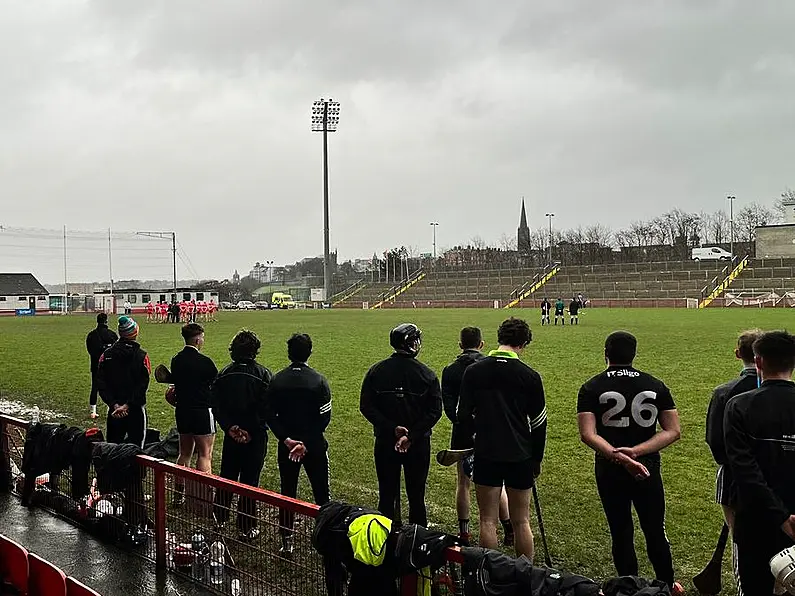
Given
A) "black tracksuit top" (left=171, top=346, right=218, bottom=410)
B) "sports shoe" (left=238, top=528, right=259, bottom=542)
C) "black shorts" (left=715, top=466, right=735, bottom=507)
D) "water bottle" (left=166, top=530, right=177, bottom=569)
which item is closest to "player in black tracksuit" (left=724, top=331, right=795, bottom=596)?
"black shorts" (left=715, top=466, right=735, bottom=507)

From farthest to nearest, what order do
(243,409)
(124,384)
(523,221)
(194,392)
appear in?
(523,221) < (124,384) < (194,392) < (243,409)

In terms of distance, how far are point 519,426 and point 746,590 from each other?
1.69 m

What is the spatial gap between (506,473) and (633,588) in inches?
83.1

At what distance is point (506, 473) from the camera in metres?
5.19

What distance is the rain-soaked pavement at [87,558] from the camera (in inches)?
208

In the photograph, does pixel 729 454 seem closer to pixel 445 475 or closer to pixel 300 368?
pixel 300 368

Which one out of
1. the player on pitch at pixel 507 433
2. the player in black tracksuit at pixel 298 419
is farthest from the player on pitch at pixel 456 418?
the player in black tracksuit at pixel 298 419

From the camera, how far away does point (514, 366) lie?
5156 millimetres

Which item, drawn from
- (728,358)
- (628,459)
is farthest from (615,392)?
(728,358)

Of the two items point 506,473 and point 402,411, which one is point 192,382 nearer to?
point 402,411

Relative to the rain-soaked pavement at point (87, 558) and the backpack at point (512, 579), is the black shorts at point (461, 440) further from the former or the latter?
the rain-soaked pavement at point (87, 558)

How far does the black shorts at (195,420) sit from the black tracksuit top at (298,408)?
1.37m

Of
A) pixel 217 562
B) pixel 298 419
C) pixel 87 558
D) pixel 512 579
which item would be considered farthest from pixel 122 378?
pixel 512 579

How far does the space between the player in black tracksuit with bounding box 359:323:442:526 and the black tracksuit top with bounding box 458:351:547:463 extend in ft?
2.77
